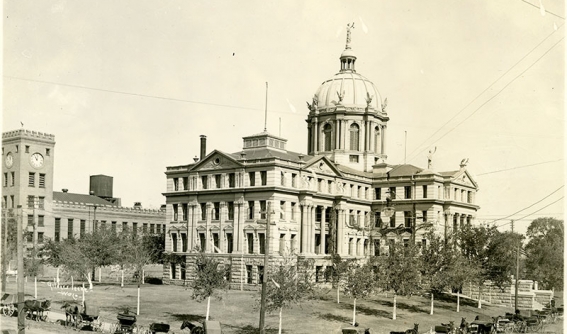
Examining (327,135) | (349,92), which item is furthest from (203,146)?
(349,92)

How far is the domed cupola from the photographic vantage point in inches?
3184

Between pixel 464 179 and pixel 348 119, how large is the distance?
16388 millimetres

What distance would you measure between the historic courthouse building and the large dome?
0.13 m

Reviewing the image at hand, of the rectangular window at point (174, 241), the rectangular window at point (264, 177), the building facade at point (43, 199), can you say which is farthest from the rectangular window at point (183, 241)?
the rectangular window at point (264, 177)

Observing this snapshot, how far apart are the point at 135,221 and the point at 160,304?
4334 centimetres

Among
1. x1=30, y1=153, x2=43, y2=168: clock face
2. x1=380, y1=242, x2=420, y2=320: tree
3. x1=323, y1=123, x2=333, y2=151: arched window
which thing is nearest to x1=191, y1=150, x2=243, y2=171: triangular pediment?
x1=30, y1=153, x2=43, y2=168: clock face

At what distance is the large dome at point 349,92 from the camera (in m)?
82.2

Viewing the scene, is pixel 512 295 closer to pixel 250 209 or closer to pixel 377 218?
pixel 377 218

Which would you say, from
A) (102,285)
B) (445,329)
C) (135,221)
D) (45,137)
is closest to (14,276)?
(102,285)

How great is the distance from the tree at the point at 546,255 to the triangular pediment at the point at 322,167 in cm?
2183

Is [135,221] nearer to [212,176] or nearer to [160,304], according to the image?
[212,176]

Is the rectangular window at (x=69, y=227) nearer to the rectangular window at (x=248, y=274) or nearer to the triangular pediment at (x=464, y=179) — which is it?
the rectangular window at (x=248, y=274)

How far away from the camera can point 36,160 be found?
73.6 metres

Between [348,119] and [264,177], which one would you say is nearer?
[264,177]
